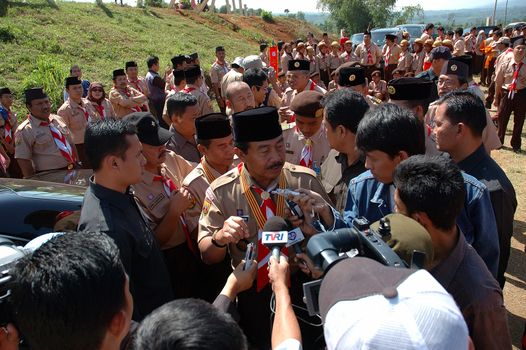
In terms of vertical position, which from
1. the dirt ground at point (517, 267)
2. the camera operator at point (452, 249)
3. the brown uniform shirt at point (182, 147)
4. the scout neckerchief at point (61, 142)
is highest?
the camera operator at point (452, 249)

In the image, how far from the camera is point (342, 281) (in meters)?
1.15

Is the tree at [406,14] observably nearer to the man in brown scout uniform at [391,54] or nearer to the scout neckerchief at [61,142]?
the man in brown scout uniform at [391,54]

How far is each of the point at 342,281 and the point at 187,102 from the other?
3.42 metres

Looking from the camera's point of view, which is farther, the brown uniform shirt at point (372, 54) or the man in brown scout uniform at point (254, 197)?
the brown uniform shirt at point (372, 54)

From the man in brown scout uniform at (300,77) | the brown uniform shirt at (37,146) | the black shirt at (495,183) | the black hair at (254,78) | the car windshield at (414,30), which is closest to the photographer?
the black shirt at (495,183)

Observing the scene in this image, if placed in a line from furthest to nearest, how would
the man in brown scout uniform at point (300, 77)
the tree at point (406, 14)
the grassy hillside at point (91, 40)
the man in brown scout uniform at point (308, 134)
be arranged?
the tree at point (406, 14)
the grassy hillside at point (91, 40)
the man in brown scout uniform at point (300, 77)
the man in brown scout uniform at point (308, 134)

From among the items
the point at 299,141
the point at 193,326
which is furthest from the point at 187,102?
the point at 193,326

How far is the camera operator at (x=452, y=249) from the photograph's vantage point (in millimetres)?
1704

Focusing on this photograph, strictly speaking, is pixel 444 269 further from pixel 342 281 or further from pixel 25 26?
pixel 25 26

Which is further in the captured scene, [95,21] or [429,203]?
Answer: [95,21]

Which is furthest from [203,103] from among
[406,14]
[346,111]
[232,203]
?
[406,14]

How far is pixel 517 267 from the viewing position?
500 centimetres

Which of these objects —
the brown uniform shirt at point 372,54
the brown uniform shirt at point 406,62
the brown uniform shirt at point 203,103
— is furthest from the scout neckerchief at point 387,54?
the brown uniform shirt at point 203,103

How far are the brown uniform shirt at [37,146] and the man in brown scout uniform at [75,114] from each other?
1326mm
